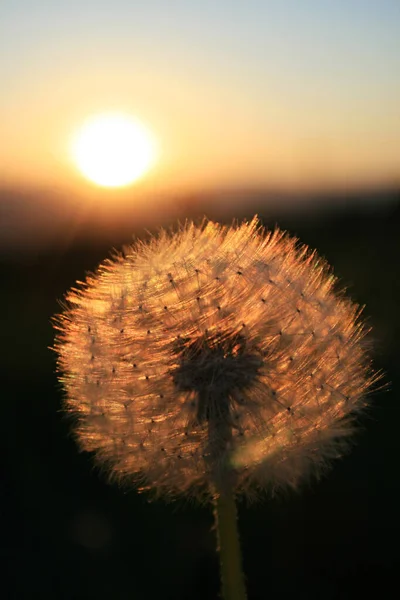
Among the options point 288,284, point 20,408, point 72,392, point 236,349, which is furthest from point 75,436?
point 20,408

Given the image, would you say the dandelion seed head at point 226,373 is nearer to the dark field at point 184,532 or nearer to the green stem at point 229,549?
the green stem at point 229,549

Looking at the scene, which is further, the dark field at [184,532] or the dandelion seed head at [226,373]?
the dark field at [184,532]

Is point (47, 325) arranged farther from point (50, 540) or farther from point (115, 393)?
point (115, 393)

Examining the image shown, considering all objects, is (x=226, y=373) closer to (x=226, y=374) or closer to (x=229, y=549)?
(x=226, y=374)

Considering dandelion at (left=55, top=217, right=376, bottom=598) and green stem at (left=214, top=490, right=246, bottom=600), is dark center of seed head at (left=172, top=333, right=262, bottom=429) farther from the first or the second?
green stem at (left=214, top=490, right=246, bottom=600)

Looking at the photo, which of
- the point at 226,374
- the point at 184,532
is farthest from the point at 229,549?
the point at 184,532

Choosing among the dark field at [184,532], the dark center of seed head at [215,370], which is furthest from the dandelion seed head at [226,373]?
the dark field at [184,532]

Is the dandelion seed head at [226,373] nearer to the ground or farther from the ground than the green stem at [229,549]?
farther from the ground
